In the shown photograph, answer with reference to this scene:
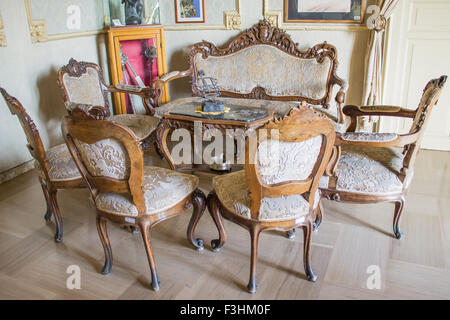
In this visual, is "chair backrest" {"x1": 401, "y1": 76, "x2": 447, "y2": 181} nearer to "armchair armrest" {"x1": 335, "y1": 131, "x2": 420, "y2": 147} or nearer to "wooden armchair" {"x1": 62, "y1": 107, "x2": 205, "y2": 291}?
"armchair armrest" {"x1": 335, "y1": 131, "x2": 420, "y2": 147}

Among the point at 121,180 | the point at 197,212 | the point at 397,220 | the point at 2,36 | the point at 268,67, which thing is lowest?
the point at 397,220

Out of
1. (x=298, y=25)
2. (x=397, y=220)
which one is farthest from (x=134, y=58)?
(x=397, y=220)

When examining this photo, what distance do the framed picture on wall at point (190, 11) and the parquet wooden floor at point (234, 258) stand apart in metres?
2.57

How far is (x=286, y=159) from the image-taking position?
1.98 metres

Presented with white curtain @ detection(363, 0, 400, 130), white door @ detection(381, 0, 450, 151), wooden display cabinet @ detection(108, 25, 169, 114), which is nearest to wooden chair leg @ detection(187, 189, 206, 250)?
wooden display cabinet @ detection(108, 25, 169, 114)

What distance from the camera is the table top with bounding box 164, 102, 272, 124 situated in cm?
312

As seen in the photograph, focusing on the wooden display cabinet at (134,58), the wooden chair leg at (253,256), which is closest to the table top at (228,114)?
the wooden chair leg at (253,256)

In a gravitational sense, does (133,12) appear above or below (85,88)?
above

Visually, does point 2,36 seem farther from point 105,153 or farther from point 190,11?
point 105,153

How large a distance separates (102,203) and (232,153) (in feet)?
6.47

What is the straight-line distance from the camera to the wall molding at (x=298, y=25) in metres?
4.09

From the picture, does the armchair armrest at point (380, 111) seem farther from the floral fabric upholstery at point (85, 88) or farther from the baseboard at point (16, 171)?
the baseboard at point (16, 171)

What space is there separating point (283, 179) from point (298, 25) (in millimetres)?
2716
